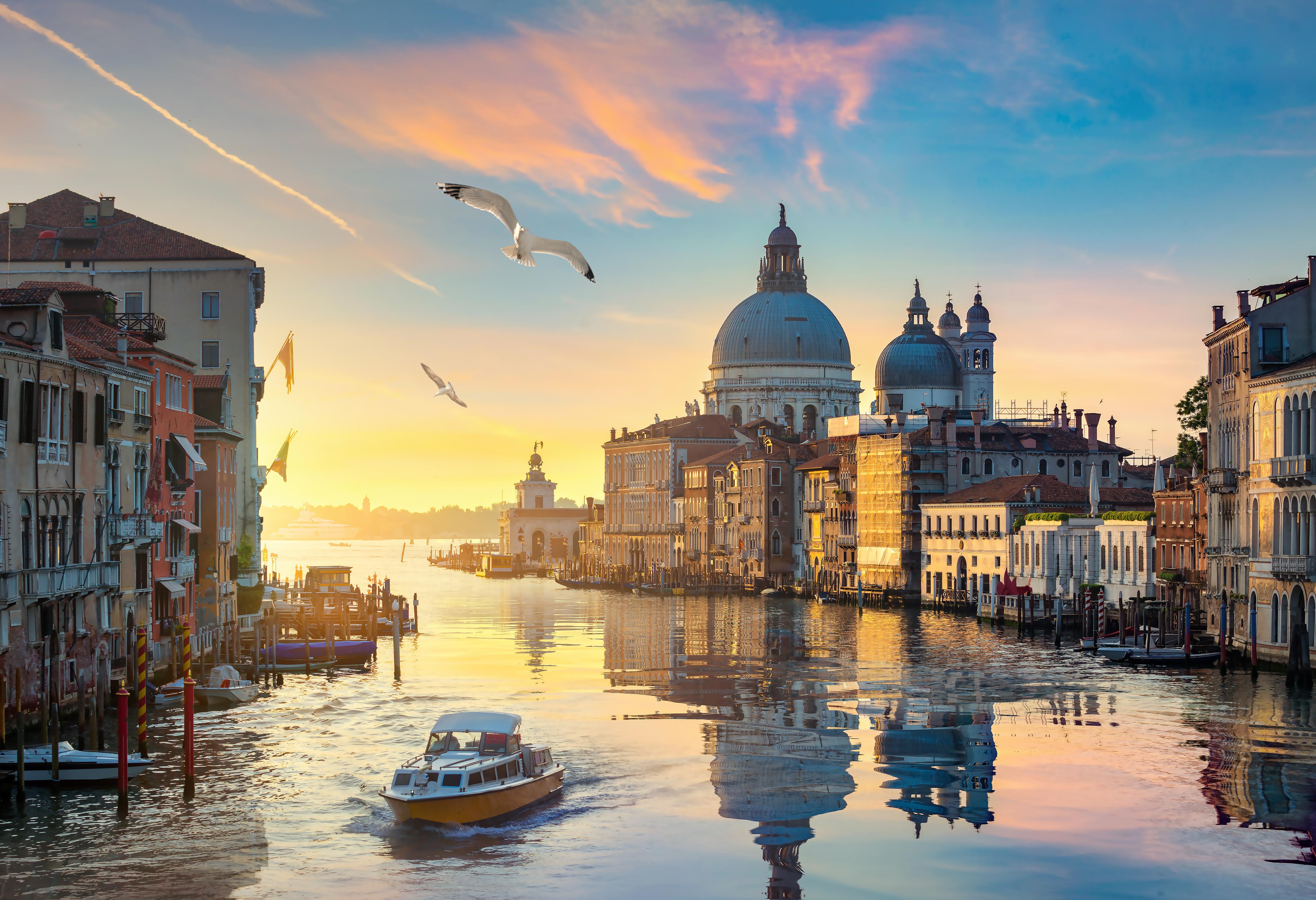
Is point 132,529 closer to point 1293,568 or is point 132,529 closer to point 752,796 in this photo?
point 752,796

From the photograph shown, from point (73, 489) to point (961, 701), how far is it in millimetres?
19272

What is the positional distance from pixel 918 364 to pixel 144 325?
76.6 meters

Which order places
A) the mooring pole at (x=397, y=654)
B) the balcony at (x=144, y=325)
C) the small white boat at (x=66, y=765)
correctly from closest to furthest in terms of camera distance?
the small white boat at (x=66, y=765) → the balcony at (x=144, y=325) → the mooring pole at (x=397, y=654)

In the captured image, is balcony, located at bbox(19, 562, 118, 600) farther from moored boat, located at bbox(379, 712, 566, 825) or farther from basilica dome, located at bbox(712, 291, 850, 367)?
basilica dome, located at bbox(712, 291, 850, 367)

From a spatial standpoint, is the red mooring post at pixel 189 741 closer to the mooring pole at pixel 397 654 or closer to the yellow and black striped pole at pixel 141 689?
the yellow and black striped pole at pixel 141 689

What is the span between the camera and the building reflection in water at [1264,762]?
2442 cm

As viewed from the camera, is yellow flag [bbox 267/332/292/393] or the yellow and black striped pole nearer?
the yellow and black striped pole

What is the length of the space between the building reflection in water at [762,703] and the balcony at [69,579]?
12144 millimetres

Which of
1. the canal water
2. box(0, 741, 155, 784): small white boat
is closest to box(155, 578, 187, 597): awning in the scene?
the canal water

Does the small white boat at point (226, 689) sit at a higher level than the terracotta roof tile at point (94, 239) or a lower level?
lower

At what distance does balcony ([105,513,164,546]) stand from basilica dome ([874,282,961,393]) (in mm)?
80370

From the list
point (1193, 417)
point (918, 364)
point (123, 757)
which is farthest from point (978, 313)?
point (123, 757)

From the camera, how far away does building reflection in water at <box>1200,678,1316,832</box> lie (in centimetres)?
2442

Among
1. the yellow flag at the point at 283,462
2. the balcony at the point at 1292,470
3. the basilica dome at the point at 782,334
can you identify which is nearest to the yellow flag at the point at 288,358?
the yellow flag at the point at 283,462
